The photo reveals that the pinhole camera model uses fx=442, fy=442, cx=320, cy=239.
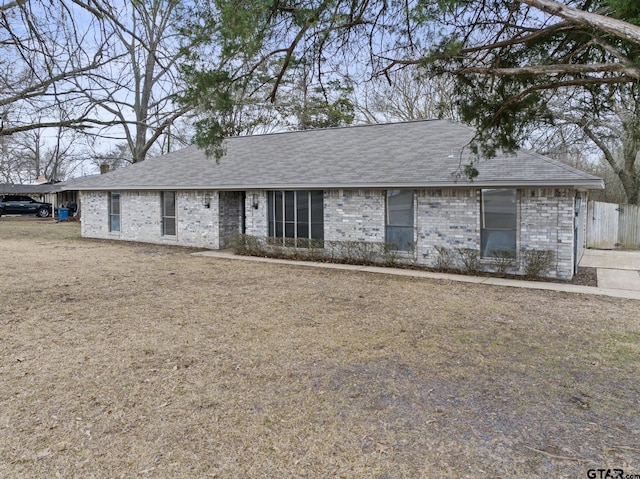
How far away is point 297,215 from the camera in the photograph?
13992 mm

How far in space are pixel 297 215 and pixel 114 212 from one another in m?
9.66

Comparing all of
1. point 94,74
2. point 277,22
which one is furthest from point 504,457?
point 94,74

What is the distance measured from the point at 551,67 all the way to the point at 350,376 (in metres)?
3.96

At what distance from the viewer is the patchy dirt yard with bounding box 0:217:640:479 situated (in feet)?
10.4

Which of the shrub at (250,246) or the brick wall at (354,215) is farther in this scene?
the shrub at (250,246)

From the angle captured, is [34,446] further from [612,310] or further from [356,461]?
[612,310]

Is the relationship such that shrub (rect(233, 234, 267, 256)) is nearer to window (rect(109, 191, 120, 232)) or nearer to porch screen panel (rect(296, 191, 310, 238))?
porch screen panel (rect(296, 191, 310, 238))

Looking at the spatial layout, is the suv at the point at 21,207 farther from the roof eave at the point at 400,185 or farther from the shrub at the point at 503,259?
the shrub at the point at 503,259

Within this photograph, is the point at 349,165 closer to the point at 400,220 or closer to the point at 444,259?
the point at 400,220

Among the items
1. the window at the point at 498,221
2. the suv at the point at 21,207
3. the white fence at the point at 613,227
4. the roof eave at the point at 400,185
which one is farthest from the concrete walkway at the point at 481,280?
the suv at the point at 21,207

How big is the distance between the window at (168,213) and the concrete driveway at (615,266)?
13933mm

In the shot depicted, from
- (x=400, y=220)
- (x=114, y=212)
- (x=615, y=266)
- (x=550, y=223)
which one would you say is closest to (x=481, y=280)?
(x=550, y=223)

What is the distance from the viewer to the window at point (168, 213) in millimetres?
16984

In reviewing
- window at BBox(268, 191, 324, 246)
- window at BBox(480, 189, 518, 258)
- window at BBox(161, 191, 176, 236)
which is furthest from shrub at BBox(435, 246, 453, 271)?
window at BBox(161, 191, 176, 236)
